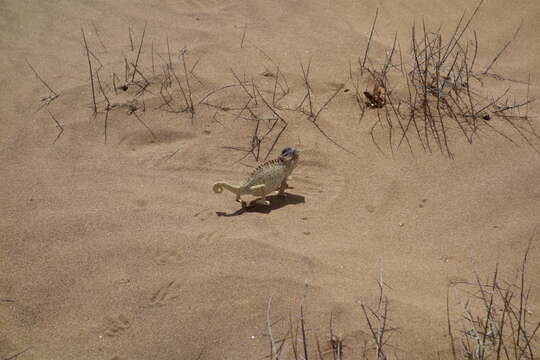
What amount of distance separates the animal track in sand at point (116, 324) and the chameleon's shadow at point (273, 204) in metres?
0.99

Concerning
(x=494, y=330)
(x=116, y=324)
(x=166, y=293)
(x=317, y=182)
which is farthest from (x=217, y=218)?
(x=494, y=330)

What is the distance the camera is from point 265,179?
3.12 metres

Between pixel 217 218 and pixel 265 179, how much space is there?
0.41m

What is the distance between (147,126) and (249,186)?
4.41ft

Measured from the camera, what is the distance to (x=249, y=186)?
124 inches

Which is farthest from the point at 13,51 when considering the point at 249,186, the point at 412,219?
the point at 412,219

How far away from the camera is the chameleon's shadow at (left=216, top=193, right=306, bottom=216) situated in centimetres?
324

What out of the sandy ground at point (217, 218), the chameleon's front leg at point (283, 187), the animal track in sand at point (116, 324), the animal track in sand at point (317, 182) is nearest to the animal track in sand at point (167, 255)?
the sandy ground at point (217, 218)

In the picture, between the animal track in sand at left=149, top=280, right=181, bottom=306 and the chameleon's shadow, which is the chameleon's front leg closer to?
the chameleon's shadow

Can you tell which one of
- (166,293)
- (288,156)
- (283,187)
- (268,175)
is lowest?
(166,293)

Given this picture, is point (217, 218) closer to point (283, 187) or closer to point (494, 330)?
point (283, 187)

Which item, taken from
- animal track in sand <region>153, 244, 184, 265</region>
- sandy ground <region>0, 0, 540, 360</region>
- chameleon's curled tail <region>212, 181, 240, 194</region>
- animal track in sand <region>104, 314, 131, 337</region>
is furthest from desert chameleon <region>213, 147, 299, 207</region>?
animal track in sand <region>104, 314, 131, 337</region>

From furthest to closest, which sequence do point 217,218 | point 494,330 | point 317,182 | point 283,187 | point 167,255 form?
point 317,182 < point 283,187 < point 217,218 < point 167,255 < point 494,330

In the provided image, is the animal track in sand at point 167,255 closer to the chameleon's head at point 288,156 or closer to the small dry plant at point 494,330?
the chameleon's head at point 288,156
